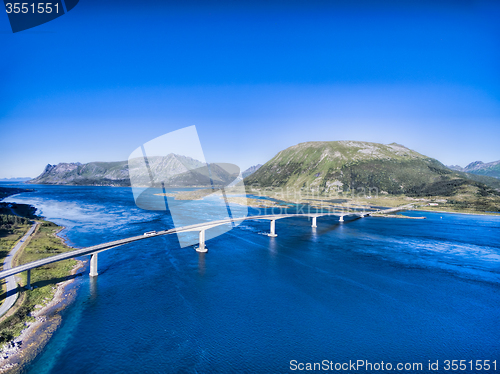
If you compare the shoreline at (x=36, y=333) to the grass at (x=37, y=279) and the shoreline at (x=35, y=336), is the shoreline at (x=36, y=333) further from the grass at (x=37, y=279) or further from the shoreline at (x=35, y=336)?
the grass at (x=37, y=279)

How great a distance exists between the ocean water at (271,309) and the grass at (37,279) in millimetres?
3024

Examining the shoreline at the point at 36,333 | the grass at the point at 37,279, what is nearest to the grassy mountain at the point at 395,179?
the grass at the point at 37,279

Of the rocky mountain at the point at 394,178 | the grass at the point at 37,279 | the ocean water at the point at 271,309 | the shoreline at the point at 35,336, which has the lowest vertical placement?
the ocean water at the point at 271,309

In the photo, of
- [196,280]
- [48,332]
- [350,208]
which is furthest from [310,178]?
[48,332]

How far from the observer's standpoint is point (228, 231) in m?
68.6

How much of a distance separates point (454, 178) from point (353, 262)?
514 ft

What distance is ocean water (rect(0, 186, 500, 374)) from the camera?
815 inches

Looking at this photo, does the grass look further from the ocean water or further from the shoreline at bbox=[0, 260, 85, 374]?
the ocean water

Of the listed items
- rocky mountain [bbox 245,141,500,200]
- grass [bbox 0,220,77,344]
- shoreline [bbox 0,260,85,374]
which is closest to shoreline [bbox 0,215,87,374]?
shoreline [bbox 0,260,85,374]

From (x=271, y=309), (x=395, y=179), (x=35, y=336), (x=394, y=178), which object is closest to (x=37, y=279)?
(x=35, y=336)

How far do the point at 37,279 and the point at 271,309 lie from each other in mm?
28578

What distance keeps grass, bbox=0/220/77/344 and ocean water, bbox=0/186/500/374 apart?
119 inches

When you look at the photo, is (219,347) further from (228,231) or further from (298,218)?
(298,218)

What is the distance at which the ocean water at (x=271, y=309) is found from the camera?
20703mm
